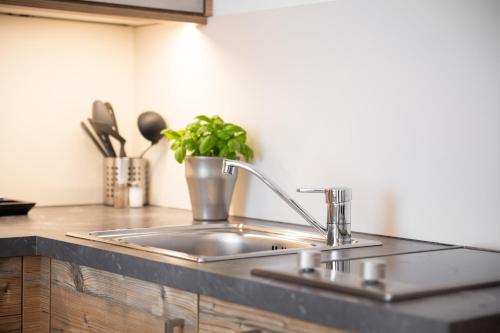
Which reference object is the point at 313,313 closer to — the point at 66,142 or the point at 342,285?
the point at 342,285

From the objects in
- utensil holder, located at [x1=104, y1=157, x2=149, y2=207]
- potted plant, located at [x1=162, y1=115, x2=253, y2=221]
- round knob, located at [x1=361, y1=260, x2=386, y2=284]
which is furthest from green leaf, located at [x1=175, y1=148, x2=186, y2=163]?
round knob, located at [x1=361, y1=260, x2=386, y2=284]

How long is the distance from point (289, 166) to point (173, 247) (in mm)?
408

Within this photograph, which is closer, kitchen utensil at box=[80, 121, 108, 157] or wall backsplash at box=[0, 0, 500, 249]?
wall backsplash at box=[0, 0, 500, 249]

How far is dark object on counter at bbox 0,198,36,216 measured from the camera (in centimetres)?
249

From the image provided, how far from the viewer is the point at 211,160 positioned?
2439 mm

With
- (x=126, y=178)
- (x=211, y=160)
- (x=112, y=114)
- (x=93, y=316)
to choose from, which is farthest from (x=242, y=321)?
(x=112, y=114)

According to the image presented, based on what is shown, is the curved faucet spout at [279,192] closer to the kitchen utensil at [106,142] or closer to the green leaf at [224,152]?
the green leaf at [224,152]

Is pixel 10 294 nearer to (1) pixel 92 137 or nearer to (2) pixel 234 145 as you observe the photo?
(2) pixel 234 145

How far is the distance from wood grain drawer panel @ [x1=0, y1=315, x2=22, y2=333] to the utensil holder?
81 centimetres

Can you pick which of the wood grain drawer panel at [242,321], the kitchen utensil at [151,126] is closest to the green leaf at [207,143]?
the kitchen utensil at [151,126]

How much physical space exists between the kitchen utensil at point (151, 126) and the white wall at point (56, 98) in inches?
6.0

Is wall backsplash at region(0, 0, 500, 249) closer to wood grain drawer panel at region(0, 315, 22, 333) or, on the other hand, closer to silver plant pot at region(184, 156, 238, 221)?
silver plant pot at region(184, 156, 238, 221)

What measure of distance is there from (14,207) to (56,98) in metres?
0.49

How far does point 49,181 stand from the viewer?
2.84 meters
